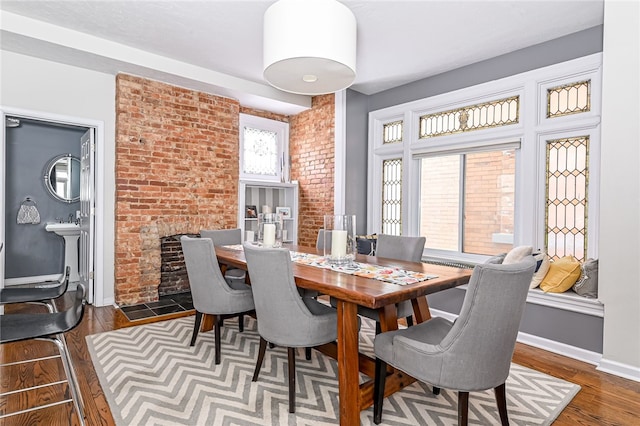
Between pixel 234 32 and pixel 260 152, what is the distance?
7.54ft

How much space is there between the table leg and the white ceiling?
2.34 m

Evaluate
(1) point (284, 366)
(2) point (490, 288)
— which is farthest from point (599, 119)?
(1) point (284, 366)

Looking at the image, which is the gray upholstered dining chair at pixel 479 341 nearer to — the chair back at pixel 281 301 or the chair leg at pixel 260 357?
the chair back at pixel 281 301

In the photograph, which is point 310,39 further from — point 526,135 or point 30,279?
point 30,279

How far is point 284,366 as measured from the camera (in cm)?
248

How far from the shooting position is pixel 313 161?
509 centimetres

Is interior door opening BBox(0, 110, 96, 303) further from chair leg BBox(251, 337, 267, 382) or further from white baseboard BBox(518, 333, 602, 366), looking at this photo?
white baseboard BBox(518, 333, 602, 366)

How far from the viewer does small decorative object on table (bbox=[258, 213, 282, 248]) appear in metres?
2.76

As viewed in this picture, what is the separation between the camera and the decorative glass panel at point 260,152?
17.1 ft

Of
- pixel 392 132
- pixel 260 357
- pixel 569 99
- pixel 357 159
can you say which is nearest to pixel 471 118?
pixel 569 99

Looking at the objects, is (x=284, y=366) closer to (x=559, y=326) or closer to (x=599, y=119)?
(x=559, y=326)

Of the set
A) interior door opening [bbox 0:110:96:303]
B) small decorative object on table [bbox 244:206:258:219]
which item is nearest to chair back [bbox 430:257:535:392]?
small decorative object on table [bbox 244:206:258:219]

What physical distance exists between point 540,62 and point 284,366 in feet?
11.5

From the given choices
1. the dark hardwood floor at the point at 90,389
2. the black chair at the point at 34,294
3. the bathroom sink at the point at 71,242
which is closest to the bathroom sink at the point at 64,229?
the bathroom sink at the point at 71,242
